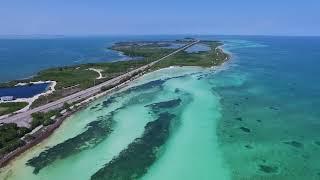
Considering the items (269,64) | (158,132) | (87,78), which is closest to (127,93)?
(87,78)

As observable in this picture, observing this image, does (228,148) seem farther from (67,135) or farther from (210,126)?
(67,135)

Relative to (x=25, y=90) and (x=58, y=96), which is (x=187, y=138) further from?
(x=25, y=90)

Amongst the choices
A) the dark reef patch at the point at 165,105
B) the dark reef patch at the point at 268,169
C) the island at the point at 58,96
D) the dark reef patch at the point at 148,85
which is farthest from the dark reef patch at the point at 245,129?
the dark reef patch at the point at 148,85

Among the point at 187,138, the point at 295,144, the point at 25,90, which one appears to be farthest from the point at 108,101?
the point at 295,144

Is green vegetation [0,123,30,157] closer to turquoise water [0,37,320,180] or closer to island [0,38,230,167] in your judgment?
island [0,38,230,167]

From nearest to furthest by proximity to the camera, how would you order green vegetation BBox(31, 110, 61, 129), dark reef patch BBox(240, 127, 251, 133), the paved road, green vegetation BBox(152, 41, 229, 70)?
dark reef patch BBox(240, 127, 251, 133) < green vegetation BBox(31, 110, 61, 129) < the paved road < green vegetation BBox(152, 41, 229, 70)

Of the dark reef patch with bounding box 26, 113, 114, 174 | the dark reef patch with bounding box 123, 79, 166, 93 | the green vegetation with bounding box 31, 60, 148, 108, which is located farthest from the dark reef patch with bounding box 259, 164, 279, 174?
the dark reef patch with bounding box 123, 79, 166, 93
